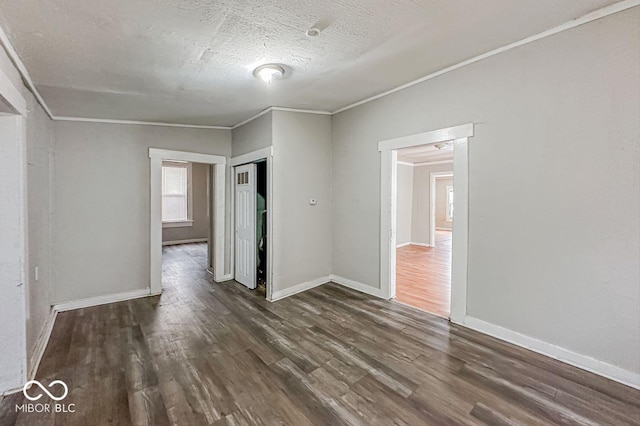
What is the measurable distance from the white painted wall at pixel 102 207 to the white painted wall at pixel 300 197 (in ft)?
6.04

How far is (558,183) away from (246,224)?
3.87 m

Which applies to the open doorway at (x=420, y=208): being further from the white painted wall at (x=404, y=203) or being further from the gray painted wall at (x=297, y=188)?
the gray painted wall at (x=297, y=188)

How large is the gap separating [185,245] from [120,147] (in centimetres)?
509

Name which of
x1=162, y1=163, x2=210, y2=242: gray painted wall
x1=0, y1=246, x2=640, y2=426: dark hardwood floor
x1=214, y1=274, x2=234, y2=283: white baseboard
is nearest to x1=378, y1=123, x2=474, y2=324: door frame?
x1=0, y1=246, x2=640, y2=426: dark hardwood floor

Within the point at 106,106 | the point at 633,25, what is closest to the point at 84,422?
the point at 106,106

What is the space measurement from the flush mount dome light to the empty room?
30 mm

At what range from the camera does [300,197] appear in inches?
164

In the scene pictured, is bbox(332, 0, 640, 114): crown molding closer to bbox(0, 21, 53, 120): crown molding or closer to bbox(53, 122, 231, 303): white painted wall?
bbox(0, 21, 53, 120): crown molding

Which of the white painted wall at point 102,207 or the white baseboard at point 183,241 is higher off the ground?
the white painted wall at point 102,207

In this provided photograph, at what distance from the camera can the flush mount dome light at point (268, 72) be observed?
2656mm

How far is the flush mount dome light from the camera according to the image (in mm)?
2656

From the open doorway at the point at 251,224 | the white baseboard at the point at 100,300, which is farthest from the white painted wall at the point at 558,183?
the white baseboard at the point at 100,300

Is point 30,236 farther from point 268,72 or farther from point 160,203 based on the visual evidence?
point 268,72

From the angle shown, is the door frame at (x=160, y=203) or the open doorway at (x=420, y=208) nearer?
the door frame at (x=160, y=203)
